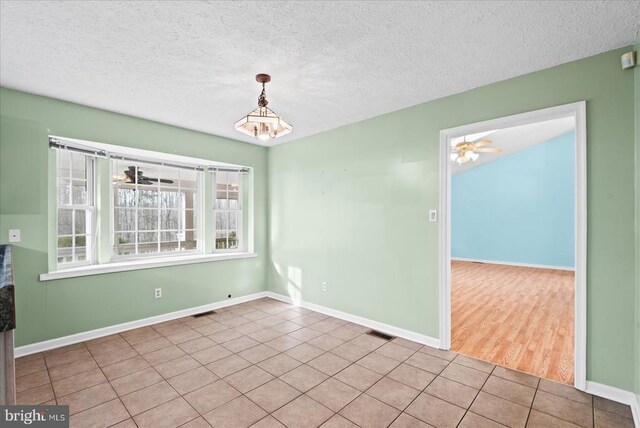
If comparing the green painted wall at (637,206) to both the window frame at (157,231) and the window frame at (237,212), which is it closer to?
the window frame at (237,212)

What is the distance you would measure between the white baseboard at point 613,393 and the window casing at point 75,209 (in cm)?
520

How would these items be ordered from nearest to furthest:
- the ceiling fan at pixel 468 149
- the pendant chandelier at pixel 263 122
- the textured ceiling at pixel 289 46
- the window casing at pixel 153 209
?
1. the textured ceiling at pixel 289 46
2. the pendant chandelier at pixel 263 122
3. the window casing at pixel 153 209
4. the ceiling fan at pixel 468 149

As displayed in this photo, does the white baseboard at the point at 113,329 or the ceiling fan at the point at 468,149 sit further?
the ceiling fan at the point at 468,149

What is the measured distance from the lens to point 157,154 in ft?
13.0

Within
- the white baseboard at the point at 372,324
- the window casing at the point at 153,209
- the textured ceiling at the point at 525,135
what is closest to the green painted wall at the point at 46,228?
the window casing at the point at 153,209

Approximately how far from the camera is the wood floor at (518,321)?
2885mm

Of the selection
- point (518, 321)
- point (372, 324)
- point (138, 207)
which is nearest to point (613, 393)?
point (518, 321)

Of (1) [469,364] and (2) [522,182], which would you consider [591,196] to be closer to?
(1) [469,364]

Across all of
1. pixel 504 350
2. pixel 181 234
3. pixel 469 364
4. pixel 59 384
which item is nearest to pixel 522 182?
Answer: pixel 504 350

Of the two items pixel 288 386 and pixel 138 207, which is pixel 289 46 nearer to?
pixel 288 386

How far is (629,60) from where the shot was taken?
2109 millimetres

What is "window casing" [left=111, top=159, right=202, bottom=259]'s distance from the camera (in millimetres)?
3880

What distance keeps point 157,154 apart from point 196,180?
0.79 metres

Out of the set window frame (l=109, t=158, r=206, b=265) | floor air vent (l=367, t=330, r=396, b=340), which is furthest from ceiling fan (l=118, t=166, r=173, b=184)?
floor air vent (l=367, t=330, r=396, b=340)
